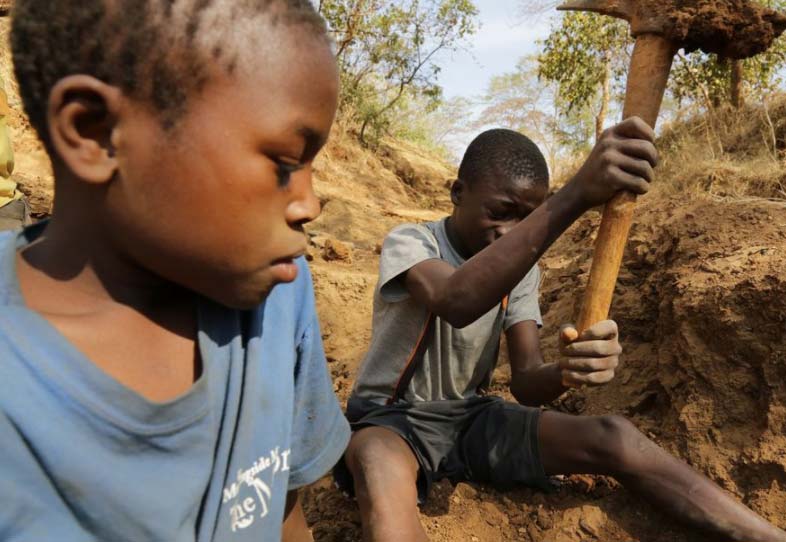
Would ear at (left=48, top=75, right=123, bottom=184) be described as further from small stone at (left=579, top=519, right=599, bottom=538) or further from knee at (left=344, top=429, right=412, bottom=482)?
small stone at (left=579, top=519, right=599, bottom=538)

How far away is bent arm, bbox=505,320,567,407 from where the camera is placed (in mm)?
2172

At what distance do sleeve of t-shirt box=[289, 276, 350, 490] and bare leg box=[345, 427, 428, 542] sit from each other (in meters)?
0.57

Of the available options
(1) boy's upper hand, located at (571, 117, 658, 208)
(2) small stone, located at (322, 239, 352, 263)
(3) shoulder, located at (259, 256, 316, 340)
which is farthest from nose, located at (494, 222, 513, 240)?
(2) small stone, located at (322, 239, 352, 263)

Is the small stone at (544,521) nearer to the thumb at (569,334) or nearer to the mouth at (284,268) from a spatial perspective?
the thumb at (569,334)

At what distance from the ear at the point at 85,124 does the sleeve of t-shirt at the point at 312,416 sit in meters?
0.55

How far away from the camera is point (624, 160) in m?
1.48

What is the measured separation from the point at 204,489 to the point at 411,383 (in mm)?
1352

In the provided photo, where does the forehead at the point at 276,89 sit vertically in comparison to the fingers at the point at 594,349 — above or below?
above

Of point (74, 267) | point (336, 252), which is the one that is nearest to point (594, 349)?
point (74, 267)

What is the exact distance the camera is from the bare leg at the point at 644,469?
6.07 ft

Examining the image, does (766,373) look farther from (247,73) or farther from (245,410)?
(247,73)

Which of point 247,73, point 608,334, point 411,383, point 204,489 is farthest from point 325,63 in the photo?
point 411,383

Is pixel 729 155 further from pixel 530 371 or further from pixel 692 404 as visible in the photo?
pixel 530 371

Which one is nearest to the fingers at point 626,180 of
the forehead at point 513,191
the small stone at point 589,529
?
the forehead at point 513,191
